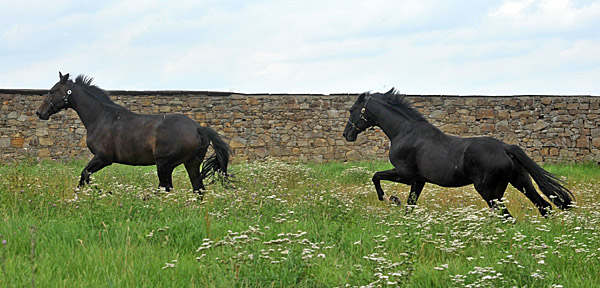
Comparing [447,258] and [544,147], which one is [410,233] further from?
[544,147]

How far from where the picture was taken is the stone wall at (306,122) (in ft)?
45.2

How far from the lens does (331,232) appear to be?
5188 millimetres

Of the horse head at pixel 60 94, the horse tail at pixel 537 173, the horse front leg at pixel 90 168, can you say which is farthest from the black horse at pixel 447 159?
the horse head at pixel 60 94

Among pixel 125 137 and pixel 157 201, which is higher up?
pixel 125 137

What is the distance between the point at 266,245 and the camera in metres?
4.59

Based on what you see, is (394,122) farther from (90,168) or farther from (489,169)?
(90,168)

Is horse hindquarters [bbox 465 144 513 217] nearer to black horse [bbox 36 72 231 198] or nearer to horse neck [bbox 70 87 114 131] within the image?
black horse [bbox 36 72 231 198]

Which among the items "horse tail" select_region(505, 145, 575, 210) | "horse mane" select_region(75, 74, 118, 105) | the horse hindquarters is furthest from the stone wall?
"horse tail" select_region(505, 145, 575, 210)

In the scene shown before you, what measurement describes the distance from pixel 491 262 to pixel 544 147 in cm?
1174

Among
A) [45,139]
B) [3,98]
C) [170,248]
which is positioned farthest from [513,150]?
[3,98]

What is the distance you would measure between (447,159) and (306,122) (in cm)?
821

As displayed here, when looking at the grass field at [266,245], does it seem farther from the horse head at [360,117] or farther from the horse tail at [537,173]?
the horse head at [360,117]

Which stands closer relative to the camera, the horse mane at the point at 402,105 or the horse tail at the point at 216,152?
the horse mane at the point at 402,105

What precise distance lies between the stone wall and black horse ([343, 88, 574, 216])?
6.63 m
